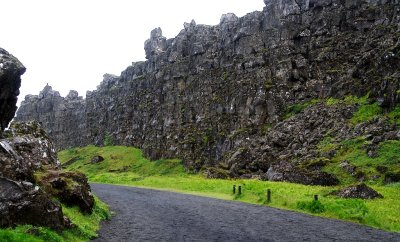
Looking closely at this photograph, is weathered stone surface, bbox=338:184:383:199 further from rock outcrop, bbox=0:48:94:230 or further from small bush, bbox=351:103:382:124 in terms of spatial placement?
small bush, bbox=351:103:382:124

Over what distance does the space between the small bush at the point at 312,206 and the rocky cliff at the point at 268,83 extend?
1557 centimetres

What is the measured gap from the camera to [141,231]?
25.6 meters

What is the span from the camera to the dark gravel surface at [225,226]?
23852 millimetres

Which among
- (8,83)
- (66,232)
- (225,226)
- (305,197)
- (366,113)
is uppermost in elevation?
(366,113)

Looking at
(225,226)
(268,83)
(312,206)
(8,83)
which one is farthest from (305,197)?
(268,83)

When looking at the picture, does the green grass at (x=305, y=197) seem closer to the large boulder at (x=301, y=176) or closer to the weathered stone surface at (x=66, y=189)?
the large boulder at (x=301, y=176)

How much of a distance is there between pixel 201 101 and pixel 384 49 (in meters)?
53.5

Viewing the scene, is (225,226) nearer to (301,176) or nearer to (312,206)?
(312,206)

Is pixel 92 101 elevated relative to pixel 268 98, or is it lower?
elevated

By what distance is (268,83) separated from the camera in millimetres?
95000

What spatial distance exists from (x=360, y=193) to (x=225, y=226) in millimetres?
16776

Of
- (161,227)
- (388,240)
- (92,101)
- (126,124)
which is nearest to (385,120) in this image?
(388,240)

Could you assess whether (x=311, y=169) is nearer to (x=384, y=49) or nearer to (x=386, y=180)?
(x=386, y=180)

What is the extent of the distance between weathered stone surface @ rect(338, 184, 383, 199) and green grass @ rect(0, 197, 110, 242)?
75.0 feet
